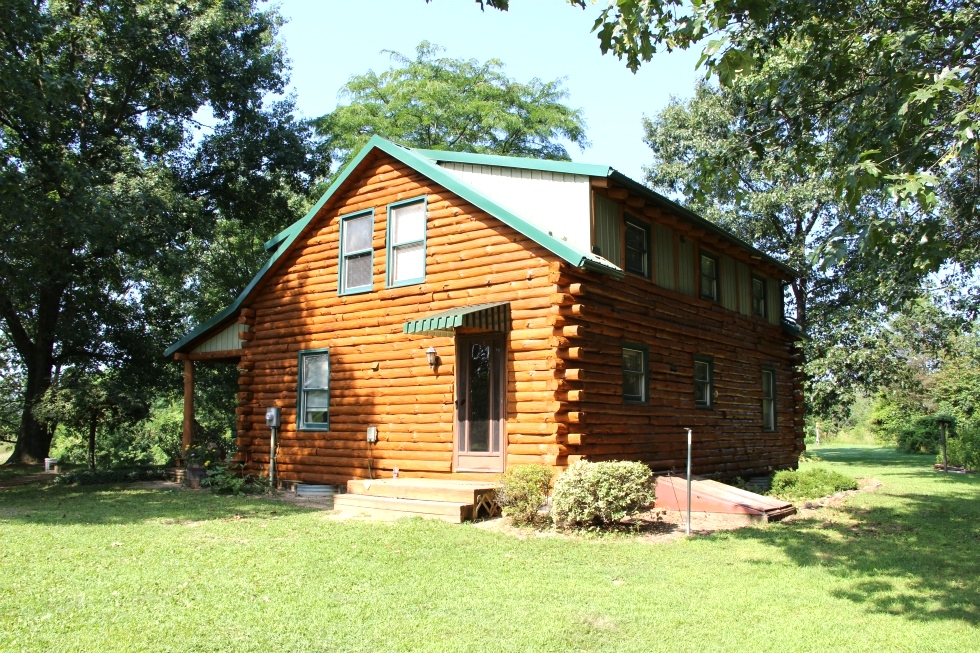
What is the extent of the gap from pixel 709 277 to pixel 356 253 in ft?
24.4

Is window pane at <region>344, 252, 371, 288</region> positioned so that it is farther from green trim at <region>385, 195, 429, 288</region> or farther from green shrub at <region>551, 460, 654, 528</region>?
green shrub at <region>551, 460, 654, 528</region>

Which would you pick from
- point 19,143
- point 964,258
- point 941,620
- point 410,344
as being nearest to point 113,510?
point 410,344

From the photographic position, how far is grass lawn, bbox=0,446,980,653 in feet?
17.9

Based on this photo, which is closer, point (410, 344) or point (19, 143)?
point (410, 344)

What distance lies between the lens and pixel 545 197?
12.6 m

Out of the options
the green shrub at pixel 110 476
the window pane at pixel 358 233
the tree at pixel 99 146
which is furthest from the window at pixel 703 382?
the tree at pixel 99 146

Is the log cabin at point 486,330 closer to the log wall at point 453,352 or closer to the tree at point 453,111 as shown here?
the log wall at point 453,352

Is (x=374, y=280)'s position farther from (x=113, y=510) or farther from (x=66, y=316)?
(x=66, y=316)

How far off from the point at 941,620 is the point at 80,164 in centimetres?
1923

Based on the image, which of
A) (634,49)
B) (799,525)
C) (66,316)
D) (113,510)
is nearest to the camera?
(634,49)

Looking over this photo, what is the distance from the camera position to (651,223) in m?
14.0

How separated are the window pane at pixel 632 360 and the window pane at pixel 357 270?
4.99m

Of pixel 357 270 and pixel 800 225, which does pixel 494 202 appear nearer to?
pixel 357 270

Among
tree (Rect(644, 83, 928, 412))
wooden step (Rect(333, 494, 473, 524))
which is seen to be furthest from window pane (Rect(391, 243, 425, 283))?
tree (Rect(644, 83, 928, 412))
